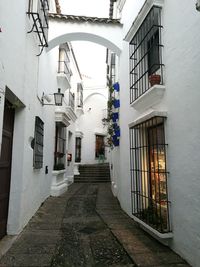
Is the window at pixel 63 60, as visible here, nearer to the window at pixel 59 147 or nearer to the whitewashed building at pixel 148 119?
the window at pixel 59 147

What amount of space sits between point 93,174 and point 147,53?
1196 cm

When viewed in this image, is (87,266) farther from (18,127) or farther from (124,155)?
(124,155)

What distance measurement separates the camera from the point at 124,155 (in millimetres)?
6941

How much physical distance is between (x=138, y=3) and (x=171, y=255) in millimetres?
5914

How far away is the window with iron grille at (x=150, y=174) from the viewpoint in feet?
14.2

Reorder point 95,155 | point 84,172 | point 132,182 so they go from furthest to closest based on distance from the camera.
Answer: point 95,155 < point 84,172 < point 132,182

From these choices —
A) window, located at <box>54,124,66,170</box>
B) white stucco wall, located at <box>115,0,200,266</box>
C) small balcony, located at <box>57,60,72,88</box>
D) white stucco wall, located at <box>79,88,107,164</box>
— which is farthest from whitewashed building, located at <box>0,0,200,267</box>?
white stucco wall, located at <box>79,88,107,164</box>

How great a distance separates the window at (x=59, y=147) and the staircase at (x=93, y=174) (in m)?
3.93

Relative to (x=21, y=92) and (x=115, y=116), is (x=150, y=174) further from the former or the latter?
(x=115, y=116)

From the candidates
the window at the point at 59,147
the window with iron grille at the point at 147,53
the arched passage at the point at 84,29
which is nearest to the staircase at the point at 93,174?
the window at the point at 59,147

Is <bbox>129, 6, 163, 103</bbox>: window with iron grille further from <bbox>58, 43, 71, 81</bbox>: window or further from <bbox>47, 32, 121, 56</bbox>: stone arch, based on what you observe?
<bbox>58, 43, 71, 81</bbox>: window

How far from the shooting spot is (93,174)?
51.9 ft

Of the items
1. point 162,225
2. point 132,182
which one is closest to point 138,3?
point 132,182

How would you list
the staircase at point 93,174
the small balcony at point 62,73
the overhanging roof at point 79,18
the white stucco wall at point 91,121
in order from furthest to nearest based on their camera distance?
1. the white stucco wall at point 91,121
2. the staircase at point 93,174
3. the small balcony at point 62,73
4. the overhanging roof at point 79,18
